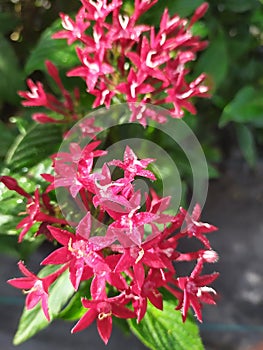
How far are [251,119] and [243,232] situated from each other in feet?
1.47

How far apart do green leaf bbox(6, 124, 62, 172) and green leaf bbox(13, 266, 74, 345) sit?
0.21m

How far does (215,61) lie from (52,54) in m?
0.49

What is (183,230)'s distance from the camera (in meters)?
1.00

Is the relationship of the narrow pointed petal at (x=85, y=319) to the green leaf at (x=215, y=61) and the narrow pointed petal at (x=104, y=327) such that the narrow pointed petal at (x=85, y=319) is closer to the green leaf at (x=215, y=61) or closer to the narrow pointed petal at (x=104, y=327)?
the narrow pointed petal at (x=104, y=327)

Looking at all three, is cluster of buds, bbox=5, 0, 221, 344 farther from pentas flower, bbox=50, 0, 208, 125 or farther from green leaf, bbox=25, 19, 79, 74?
green leaf, bbox=25, 19, 79, 74

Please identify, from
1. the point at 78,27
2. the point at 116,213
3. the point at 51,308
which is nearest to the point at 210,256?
the point at 116,213

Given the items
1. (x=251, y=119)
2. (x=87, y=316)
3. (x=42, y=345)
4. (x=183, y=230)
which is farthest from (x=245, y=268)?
(x=87, y=316)

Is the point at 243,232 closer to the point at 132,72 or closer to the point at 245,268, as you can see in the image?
the point at 245,268

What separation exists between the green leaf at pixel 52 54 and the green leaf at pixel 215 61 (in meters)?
0.42

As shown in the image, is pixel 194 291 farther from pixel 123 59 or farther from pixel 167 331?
pixel 123 59

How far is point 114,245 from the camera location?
980mm

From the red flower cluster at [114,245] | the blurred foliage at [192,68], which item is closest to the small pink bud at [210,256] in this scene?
the red flower cluster at [114,245]

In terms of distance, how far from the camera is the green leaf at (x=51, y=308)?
3.81 feet

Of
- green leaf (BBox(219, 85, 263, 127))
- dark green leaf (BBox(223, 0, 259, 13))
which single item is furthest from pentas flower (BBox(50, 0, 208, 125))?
dark green leaf (BBox(223, 0, 259, 13))
